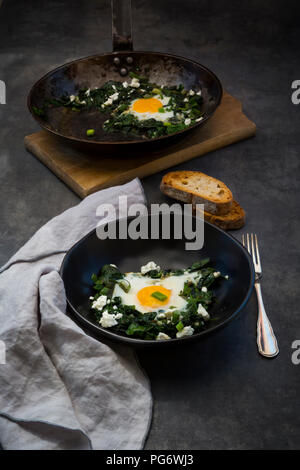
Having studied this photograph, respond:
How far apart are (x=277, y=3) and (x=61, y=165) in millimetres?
3241

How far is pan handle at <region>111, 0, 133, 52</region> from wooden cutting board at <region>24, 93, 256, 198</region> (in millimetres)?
Answer: 870

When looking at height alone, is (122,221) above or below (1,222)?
above

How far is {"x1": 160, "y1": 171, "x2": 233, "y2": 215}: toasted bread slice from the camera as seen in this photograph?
3.05 meters

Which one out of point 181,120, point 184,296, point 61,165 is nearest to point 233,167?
point 181,120

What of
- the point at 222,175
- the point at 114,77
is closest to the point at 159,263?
the point at 222,175

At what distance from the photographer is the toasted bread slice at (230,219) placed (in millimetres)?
3023

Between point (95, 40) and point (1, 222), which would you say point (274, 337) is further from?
point (95, 40)

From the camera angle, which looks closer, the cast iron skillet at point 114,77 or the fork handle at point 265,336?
the fork handle at point 265,336

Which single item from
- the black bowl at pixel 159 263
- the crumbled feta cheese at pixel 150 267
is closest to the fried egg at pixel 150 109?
the black bowl at pixel 159 263

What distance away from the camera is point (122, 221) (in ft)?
8.99

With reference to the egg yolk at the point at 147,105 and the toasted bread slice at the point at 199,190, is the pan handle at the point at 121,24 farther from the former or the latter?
the toasted bread slice at the point at 199,190

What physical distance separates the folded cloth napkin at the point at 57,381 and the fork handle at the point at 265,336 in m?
0.54

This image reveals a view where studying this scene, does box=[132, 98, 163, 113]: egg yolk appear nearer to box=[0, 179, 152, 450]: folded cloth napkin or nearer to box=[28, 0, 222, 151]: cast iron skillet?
box=[28, 0, 222, 151]: cast iron skillet

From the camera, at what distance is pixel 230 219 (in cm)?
302
